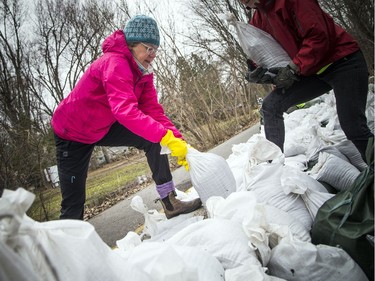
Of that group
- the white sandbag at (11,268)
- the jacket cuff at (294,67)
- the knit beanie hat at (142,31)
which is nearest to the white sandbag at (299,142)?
the jacket cuff at (294,67)

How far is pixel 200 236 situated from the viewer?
1.34 metres

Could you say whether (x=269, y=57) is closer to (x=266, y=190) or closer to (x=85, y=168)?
(x=266, y=190)

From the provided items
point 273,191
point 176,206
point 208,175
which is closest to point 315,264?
point 273,191

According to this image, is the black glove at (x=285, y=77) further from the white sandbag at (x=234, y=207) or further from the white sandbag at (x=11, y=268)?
the white sandbag at (x=11, y=268)

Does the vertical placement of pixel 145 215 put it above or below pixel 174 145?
below

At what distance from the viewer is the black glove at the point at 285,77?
1.99 meters

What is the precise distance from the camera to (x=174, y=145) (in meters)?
2.11

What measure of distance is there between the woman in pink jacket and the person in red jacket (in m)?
0.82

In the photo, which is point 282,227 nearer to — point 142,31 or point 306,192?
point 306,192

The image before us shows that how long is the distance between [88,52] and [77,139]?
49.7 feet

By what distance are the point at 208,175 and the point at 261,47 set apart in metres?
0.99

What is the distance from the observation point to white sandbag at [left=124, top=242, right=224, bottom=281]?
37.8 inches

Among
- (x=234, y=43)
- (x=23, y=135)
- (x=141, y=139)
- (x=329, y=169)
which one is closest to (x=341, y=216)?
(x=329, y=169)

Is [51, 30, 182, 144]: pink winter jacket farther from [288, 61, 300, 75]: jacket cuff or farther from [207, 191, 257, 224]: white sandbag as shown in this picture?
[288, 61, 300, 75]: jacket cuff
